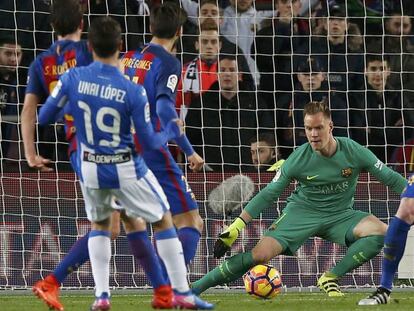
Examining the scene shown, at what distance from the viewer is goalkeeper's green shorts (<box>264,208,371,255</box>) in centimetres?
954

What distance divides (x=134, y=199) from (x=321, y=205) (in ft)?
9.21

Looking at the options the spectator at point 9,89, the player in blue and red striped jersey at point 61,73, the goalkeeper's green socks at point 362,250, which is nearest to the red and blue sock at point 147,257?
the player in blue and red striped jersey at point 61,73

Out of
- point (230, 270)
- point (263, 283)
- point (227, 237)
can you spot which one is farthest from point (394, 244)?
point (230, 270)

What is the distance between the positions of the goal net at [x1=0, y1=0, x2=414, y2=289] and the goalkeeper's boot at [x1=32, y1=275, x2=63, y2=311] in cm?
340

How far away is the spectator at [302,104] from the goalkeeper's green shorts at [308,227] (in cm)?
243

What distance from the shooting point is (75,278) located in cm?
1123

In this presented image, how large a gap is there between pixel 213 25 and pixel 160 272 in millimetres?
4896

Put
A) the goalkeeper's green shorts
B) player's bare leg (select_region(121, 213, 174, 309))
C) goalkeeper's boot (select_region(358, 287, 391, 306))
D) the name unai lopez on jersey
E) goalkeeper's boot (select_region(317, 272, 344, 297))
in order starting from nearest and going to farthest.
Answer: the name unai lopez on jersey < player's bare leg (select_region(121, 213, 174, 309)) < goalkeeper's boot (select_region(358, 287, 391, 306)) < the goalkeeper's green shorts < goalkeeper's boot (select_region(317, 272, 344, 297))

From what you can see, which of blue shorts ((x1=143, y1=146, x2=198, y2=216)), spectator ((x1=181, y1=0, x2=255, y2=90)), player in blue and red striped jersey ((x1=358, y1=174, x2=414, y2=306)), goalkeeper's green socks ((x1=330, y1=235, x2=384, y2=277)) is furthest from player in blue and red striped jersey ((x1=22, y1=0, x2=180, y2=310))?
spectator ((x1=181, y1=0, x2=255, y2=90))

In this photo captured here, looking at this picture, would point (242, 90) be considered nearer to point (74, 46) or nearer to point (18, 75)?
point (18, 75)

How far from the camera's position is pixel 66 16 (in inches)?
301

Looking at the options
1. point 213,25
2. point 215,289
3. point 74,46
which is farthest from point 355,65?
point 74,46

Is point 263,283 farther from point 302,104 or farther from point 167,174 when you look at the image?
point 302,104

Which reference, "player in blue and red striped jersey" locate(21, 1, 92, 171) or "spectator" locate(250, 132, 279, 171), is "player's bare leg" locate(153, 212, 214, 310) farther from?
"spectator" locate(250, 132, 279, 171)
